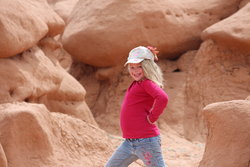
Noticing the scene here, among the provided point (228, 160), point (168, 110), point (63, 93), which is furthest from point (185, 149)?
point (228, 160)

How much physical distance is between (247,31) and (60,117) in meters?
3.27

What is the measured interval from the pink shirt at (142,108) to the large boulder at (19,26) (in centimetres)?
232

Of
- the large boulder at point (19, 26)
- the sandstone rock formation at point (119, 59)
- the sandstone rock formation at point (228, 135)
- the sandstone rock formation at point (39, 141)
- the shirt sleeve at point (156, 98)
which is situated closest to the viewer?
the sandstone rock formation at point (228, 135)

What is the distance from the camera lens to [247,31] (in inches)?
274

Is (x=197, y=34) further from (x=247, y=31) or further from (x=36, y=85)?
(x=36, y=85)

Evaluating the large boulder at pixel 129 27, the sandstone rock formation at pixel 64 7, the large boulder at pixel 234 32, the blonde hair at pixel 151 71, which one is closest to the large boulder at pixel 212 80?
the large boulder at pixel 234 32

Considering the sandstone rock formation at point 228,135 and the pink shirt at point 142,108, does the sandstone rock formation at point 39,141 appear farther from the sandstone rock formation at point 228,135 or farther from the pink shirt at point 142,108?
the sandstone rock formation at point 228,135

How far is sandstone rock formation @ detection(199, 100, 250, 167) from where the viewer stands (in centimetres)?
297

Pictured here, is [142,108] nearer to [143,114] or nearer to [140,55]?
[143,114]

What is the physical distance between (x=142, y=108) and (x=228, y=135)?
1.85 feet

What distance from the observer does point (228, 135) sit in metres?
3.10

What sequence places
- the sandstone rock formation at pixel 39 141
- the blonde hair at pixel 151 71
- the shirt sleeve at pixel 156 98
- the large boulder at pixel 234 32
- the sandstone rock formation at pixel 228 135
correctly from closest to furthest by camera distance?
the sandstone rock formation at pixel 228 135
the shirt sleeve at pixel 156 98
the blonde hair at pixel 151 71
the sandstone rock formation at pixel 39 141
the large boulder at pixel 234 32

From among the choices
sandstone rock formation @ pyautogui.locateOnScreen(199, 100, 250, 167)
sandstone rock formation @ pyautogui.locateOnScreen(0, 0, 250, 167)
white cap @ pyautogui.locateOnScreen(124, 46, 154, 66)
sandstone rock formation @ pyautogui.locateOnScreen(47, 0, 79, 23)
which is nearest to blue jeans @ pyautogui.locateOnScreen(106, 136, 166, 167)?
sandstone rock formation @ pyautogui.locateOnScreen(199, 100, 250, 167)

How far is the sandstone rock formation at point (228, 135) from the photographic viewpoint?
297cm
